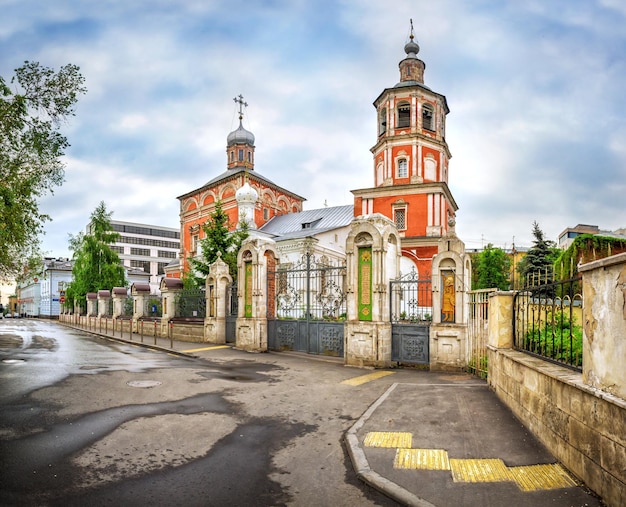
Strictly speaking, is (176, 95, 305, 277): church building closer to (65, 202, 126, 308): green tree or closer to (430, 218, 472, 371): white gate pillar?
(65, 202, 126, 308): green tree

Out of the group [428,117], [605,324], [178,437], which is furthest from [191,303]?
[428,117]

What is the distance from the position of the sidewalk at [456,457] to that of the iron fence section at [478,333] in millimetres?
2588

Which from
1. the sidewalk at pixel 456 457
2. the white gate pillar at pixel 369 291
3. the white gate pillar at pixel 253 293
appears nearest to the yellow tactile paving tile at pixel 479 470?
the sidewalk at pixel 456 457

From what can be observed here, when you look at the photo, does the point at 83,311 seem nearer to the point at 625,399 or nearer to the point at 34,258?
the point at 34,258

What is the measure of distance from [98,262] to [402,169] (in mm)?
31062

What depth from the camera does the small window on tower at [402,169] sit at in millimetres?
35781

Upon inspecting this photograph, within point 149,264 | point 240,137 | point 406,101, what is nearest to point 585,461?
point 406,101

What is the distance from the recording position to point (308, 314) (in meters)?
15.4

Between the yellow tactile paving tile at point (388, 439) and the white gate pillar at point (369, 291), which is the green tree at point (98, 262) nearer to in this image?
the white gate pillar at point (369, 291)

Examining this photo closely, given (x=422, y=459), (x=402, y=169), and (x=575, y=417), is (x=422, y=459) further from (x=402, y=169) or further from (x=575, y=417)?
(x=402, y=169)

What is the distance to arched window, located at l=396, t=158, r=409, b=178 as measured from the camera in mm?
35781

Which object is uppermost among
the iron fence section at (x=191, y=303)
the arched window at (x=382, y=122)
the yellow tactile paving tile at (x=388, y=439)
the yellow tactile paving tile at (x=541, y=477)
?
the arched window at (x=382, y=122)

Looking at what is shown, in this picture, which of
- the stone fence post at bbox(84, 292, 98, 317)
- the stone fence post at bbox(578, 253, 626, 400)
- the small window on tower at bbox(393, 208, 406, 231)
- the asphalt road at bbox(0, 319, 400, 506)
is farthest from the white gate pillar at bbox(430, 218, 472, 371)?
the stone fence post at bbox(84, 292, 98, 317)

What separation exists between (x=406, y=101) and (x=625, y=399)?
34.5 m
